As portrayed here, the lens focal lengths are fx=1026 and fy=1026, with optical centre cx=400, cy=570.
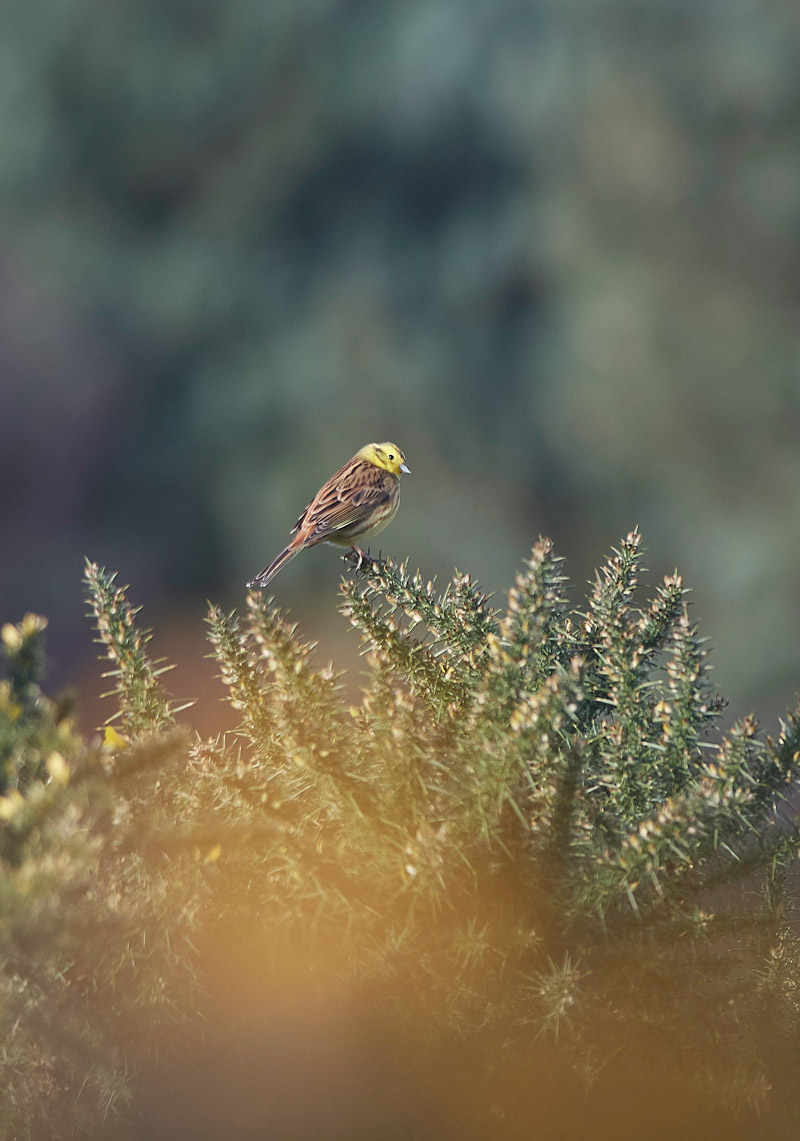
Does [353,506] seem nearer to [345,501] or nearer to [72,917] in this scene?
[345,501]

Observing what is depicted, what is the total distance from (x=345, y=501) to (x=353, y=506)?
0.01 metres

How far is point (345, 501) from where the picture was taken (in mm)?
1142

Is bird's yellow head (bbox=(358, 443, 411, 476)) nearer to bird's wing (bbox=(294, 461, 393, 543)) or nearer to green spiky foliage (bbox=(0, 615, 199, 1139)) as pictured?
bird's wing (bbox=(294, 461, 393, 543))

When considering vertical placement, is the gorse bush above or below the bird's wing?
below

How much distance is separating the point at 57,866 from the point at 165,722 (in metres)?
0.19

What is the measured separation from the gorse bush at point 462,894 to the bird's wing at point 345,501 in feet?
2.33

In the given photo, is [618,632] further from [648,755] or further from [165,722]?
[165,722]

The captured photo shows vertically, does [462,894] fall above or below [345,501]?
below

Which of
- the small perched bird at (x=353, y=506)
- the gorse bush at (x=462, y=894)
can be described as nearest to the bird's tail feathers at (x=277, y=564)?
the small perched bird at (x=353, y=506)

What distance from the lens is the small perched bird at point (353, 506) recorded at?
3.65 ft

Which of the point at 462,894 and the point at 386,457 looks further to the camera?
the point at 386,457

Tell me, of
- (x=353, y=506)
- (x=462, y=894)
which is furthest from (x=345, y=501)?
(x=462, y=894)

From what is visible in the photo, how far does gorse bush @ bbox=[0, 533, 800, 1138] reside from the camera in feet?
1.10

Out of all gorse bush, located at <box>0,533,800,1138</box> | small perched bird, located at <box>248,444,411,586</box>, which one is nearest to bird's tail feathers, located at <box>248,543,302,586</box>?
small perched bird, located at <box>248,444,411,586</box>
